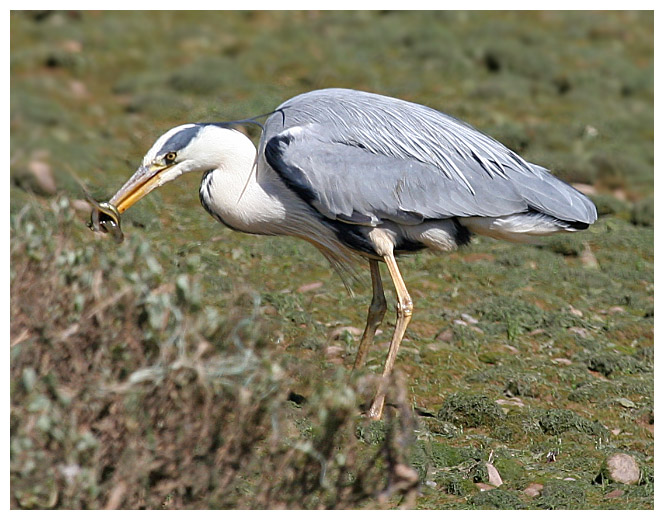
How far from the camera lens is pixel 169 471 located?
4.22 m

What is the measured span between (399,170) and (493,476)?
6.75ft

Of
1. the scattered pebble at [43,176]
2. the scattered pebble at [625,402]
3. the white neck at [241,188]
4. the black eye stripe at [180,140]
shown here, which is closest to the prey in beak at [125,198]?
the black eye stripe at [180,140]

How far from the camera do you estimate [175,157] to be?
6.32 m

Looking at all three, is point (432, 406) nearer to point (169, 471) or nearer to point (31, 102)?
point (169, 471)

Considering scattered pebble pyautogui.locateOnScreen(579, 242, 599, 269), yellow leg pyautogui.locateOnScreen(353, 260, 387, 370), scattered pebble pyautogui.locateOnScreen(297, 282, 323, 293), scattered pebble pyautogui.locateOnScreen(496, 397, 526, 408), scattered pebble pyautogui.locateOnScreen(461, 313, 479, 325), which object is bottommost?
scattered pebble pyautogui.locateOnScreen(579, 242, 599, 269)

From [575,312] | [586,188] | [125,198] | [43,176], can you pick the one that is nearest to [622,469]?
[575,312]

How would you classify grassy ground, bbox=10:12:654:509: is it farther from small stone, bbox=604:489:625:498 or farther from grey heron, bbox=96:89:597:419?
grey heron, bbox=96:89:597:419

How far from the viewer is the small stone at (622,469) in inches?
234

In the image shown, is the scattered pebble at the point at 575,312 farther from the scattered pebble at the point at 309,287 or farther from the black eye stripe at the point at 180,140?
the black eye stripe at the point at 180,140

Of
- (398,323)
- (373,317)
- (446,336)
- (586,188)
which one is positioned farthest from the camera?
(586,188)

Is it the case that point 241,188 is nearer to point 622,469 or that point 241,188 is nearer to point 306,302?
point 306,302

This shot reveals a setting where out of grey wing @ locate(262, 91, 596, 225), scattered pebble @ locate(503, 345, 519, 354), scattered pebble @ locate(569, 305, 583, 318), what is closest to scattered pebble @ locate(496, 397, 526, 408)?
scattered pebble @ locate(503, 345, 519, 354)

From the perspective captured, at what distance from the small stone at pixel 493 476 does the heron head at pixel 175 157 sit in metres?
2.56

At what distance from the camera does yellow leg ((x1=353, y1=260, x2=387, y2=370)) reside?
7.01 metres
